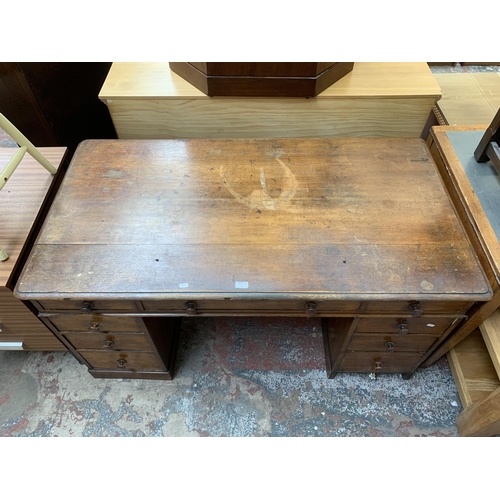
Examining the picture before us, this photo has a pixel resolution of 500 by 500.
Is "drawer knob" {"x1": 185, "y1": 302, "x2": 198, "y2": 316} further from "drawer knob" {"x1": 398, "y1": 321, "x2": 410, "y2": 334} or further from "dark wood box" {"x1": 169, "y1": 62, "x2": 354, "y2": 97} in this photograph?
"dark wood box" {"x1": 169, "y1": 62, "x2": 354, "y2": 97}

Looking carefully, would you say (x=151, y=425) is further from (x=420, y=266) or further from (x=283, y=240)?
(x=420, y=266)

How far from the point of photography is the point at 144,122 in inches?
65.7

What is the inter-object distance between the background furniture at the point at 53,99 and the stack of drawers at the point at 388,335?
153cm

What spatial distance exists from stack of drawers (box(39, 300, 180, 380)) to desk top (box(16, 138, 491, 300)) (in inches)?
4.5

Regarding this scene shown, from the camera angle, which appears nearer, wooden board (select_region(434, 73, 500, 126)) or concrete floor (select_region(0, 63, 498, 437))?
concrete floor (select_region(0, 63, 498, 437))

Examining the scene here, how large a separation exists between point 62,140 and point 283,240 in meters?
1.35

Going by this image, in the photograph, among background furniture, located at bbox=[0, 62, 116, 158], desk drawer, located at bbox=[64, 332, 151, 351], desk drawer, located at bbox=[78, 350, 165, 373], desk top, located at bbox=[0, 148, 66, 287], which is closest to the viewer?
desk top, located at bbox=[0, 148, 66, 287]

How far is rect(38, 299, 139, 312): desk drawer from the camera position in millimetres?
1050

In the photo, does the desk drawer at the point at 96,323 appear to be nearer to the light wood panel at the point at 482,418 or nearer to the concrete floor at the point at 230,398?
the concrete floor at the point at 230,398

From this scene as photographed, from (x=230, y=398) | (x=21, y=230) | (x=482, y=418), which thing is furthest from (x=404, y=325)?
(x=21, y=230)

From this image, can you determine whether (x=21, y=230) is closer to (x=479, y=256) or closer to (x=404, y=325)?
(x=404, y=325)

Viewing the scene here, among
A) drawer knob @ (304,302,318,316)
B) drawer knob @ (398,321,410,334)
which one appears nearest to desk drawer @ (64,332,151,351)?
drawer knob @ (304,302,318,316)

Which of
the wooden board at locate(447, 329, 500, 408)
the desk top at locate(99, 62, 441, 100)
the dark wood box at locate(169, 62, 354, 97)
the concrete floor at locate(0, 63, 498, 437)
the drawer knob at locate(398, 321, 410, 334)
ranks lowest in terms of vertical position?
the concrete floor at locate(0, 63, 498, 437)

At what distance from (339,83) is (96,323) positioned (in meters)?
1.39
